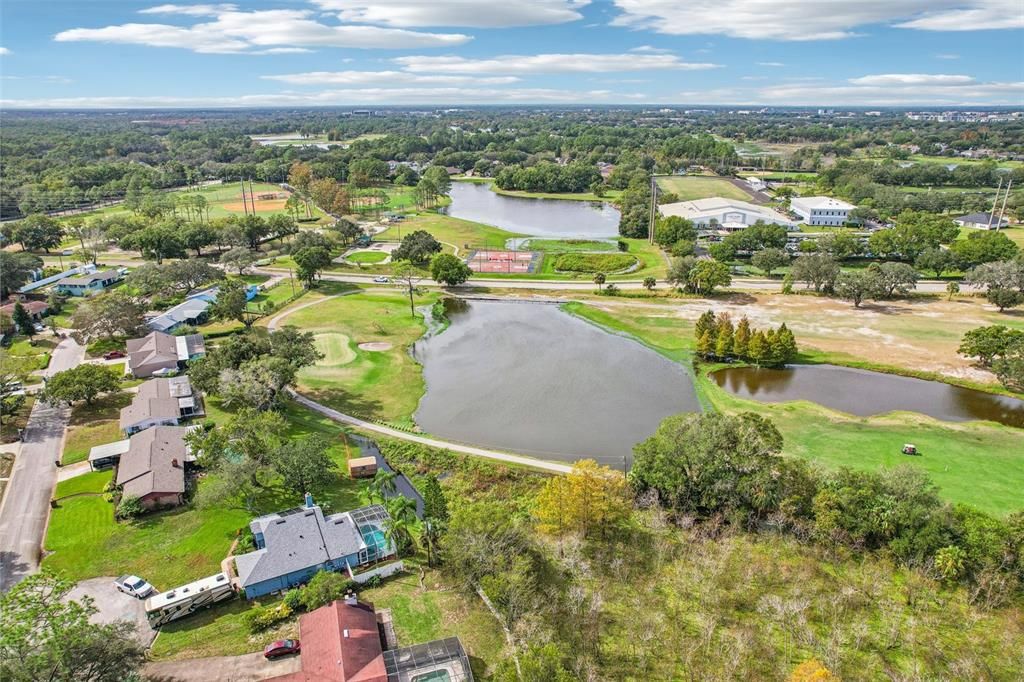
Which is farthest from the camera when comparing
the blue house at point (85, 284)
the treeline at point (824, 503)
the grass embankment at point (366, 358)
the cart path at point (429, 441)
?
the blue house at point (85, 284)

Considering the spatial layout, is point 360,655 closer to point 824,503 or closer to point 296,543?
point 296,543

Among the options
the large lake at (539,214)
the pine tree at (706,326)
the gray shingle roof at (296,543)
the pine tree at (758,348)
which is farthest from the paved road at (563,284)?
the gray shingle roof at (296,543)

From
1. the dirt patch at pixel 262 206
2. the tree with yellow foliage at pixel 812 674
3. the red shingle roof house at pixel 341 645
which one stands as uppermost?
the dirt patch at pixel 262 206

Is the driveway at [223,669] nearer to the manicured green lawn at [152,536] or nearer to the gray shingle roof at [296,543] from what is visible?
the gray shingle roof at [296,543]

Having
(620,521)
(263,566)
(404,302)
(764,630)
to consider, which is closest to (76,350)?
(404,302)

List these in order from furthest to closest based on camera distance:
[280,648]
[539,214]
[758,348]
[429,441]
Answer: [539,214]
[758,348]
[429,441]
[280,648]

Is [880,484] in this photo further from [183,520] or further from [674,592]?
[183,520]

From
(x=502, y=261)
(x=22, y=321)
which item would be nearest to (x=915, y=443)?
(x=502, y=261)
